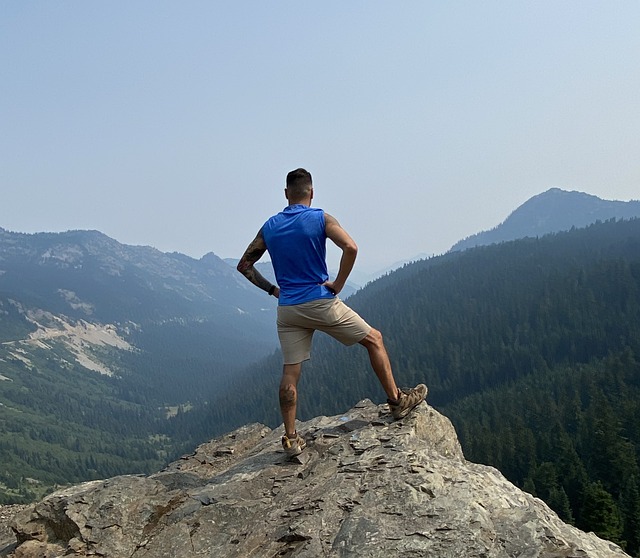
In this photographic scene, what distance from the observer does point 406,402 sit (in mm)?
10555

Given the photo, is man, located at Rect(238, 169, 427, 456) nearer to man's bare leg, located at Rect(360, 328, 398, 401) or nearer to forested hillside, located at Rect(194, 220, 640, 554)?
man's bare leg, located at Rect(360, 328, 398, 401)

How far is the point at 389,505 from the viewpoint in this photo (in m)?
7.55

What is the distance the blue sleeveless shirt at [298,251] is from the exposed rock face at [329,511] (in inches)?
133

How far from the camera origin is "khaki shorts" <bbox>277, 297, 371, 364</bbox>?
8.91 meters

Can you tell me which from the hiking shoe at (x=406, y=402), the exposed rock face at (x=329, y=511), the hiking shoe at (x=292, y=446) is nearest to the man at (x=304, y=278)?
the hiking shoe at (x=292, y=446)

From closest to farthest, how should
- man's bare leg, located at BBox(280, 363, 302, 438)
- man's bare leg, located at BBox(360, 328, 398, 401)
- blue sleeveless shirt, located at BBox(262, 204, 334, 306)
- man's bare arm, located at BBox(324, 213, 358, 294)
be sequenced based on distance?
man's bare arm, located at BBox(324, 213, 358, 294), blue sleeveless shirt, located at BBox(262, 204, 334, 306), man's bare leg, located at BBox(280, 363, 302, 438), man's bare leg, located at BBox(360, 328, 398, 401)

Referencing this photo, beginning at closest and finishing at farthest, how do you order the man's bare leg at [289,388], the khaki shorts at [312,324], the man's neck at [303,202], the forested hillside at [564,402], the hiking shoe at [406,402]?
the khaki shorts at [312,324] < the man's neck at [303,202] < the man's bare leg at [289,388] < the hiking shoe at [406,402] < the forested hillside at [564,402]

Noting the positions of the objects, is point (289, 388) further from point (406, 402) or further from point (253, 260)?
point (406, 402)

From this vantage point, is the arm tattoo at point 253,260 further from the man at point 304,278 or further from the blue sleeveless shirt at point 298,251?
the blue sleeveless shirt at point 298,251

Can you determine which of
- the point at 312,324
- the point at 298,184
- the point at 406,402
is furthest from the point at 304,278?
the point at 406,402

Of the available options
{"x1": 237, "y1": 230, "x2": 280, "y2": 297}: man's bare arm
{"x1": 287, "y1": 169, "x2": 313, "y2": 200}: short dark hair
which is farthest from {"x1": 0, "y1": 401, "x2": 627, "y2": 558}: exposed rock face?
{"x1": 287, "y1": 169, "x2": 313, "y2": 200}: short dark hair

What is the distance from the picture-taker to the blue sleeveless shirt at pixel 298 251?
8.65 m

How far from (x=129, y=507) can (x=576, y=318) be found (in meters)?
208

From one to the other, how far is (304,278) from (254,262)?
4.22ft
